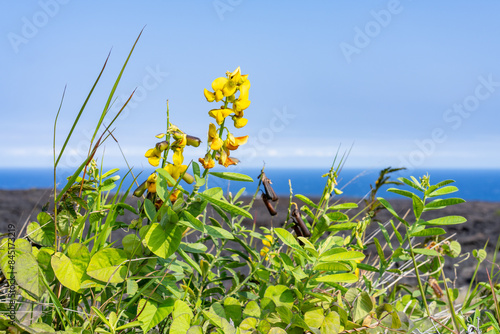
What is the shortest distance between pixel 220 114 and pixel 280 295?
452 millimetres

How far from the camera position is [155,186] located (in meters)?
0.94

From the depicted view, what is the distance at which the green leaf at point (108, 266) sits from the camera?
84 cm

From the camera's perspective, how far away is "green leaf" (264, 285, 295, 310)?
950mm

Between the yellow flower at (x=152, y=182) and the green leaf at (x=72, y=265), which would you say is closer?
the green leaf at (x=72, y=265)

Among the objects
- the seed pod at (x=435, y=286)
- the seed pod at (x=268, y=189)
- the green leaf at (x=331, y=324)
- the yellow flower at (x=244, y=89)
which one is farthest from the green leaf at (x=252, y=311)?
the seed pod at (x=435, y=286)

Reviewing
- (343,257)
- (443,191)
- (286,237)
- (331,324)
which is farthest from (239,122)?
(443,191)

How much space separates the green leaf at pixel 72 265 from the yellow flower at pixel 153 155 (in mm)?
241

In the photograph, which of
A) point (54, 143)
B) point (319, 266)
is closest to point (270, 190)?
point (319, 266)

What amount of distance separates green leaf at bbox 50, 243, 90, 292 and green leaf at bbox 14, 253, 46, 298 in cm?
5

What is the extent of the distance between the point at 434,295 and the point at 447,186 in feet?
2.12

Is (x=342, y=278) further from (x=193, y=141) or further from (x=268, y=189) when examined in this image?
(x=193, y=141)

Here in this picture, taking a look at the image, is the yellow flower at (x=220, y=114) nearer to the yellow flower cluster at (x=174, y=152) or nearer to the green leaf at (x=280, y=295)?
the yellow flower cluster at (x=174, y=152)

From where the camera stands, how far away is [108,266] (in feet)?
2.87

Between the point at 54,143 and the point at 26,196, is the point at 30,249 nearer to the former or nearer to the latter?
the point at 54,143
